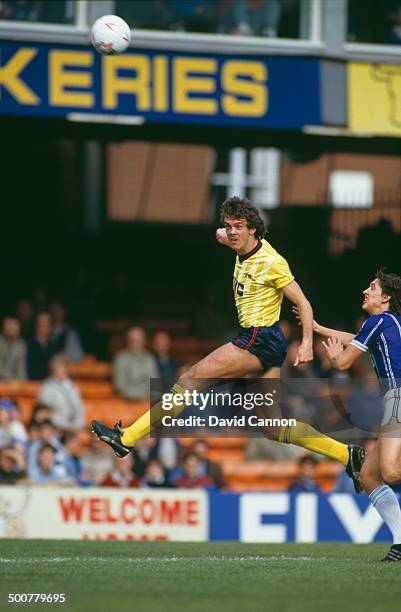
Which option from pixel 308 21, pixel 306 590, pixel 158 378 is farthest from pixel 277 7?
pixel 306 590

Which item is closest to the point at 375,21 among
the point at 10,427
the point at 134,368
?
the point at 134,368

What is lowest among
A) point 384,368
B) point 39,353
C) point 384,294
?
point 39,353

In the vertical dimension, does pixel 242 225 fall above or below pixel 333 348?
above

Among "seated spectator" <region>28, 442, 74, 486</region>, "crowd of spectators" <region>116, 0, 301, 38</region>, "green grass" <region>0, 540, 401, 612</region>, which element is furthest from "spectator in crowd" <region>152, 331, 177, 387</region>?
"green grass" <region>0, 540, 401, 612</region>

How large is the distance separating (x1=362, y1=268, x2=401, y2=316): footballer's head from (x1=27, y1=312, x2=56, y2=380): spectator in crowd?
9.34 metres

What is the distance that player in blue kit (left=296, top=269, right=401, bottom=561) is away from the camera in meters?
9.58

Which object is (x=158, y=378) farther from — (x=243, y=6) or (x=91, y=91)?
(x=243, y=6)

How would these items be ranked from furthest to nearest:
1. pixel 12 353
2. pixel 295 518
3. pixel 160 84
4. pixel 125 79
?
pixel 12 353 → pixel 160 84 → pixel 125 79 → pixel 295 518

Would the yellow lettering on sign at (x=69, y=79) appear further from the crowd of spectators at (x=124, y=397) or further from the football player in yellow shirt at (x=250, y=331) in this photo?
the football player in yellow shirt at (x=250, y=331)

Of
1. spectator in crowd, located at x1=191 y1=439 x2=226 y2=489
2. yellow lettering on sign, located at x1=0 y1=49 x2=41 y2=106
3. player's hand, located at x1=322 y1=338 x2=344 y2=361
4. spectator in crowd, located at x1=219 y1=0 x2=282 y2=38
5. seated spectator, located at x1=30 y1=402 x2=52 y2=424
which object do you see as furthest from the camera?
spectator in crowd, located at x1=219 y1=0 x2=282 y2=38

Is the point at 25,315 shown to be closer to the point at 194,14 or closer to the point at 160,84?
the point at 160,84

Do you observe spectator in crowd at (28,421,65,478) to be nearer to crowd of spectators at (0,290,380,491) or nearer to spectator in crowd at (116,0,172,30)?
crowd of spectators at (0,290,380,491)

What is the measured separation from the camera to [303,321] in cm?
982

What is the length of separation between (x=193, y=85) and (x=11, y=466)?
539cm
